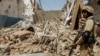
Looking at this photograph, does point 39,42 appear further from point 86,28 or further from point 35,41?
point 86,28

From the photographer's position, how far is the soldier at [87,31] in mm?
6840

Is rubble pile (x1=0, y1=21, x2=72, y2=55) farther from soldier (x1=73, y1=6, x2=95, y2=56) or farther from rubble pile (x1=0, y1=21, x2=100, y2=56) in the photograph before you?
soldier (x1=73, y1=6, x2=95, y2=56)

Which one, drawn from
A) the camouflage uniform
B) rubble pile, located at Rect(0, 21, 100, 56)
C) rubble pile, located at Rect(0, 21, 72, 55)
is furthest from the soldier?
rubble pile, located at Rect(0, 21, 72, 55)

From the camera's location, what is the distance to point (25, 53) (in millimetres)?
10789

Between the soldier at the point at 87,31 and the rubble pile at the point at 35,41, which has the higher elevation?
the soldier at the point at 87,31

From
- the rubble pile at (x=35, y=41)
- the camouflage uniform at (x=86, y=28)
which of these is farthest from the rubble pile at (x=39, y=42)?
the camouflage uniform at (x=86, y=28)

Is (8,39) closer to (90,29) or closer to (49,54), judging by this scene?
(49,54)

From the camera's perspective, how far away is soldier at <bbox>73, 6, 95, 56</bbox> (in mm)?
6840

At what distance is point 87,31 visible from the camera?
22.2 feet

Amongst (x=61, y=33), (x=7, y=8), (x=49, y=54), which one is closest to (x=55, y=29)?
(x=61, y=33)

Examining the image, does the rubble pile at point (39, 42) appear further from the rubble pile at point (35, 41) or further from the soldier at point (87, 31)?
the soldier at point (87, 31)

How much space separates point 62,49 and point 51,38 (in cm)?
75

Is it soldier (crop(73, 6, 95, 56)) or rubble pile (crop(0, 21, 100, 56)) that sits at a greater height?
soldier (crop(73, 6, 95, 56))

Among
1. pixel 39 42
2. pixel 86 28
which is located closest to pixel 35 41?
pixel 39 42
